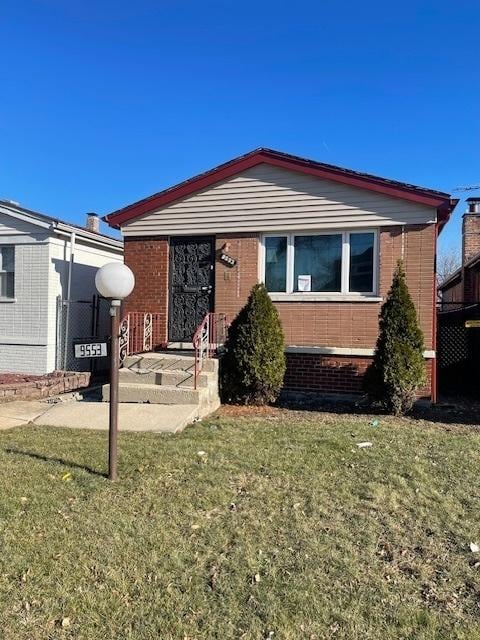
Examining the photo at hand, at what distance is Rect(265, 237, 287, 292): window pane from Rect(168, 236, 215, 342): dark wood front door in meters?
1.05

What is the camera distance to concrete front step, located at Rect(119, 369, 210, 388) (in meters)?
8.05

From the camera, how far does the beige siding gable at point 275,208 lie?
877 cm

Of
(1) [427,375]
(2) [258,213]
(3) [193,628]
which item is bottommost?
(3) [193,628]

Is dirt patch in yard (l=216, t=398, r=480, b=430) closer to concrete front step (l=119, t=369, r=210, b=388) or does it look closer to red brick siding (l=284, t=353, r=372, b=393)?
red brick siding (l=284, t=353, r=372, b=393)

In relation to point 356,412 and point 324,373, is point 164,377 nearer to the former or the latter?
point 324,373

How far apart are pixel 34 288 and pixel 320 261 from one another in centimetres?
610

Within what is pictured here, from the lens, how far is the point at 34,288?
1112cm

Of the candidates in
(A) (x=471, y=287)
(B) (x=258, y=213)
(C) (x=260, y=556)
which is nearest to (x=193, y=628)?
(C) (x=260, y=556)

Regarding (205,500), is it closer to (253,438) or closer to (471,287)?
(253,438)

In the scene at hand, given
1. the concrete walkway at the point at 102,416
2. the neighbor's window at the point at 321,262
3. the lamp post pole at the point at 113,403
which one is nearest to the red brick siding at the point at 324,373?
the neighbor's window at the point at 321,262

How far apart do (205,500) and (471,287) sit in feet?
47.2

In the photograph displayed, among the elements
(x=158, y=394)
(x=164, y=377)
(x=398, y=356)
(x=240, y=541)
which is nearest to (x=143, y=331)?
(x=164, y=377)

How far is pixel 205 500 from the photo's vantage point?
4.21 m

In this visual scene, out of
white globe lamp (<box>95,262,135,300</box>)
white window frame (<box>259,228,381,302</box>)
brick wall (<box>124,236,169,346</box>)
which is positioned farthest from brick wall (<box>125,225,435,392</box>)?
white globe lamp (<box>95,262,135,300</box>)
